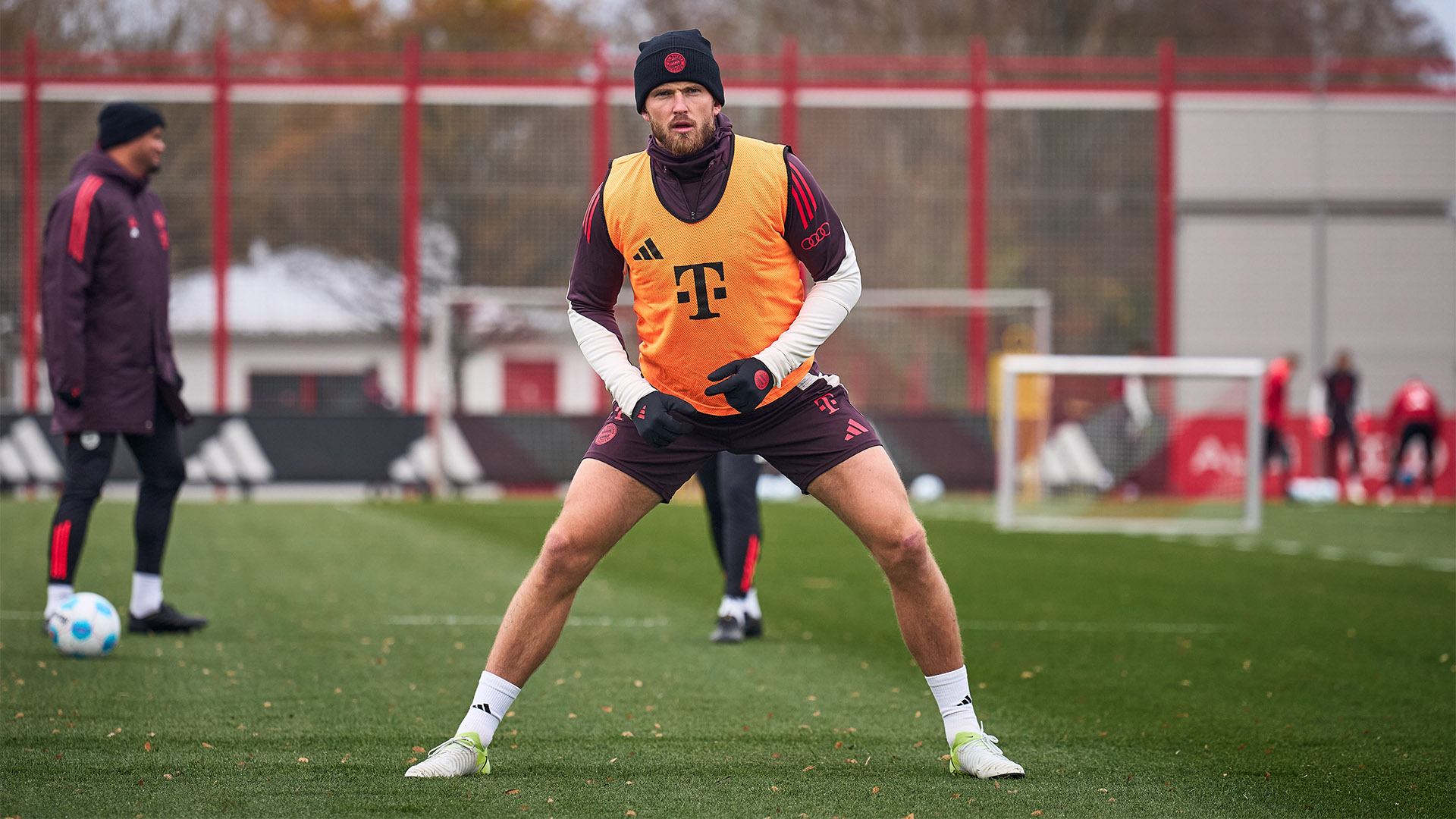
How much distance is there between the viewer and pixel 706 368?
425cm

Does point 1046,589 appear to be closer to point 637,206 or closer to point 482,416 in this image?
point 637,206

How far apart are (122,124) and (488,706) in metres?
3.74

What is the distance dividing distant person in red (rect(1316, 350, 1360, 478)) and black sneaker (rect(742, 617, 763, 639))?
653 inches

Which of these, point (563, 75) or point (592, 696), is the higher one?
point (563, 75)

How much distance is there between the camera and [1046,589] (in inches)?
367

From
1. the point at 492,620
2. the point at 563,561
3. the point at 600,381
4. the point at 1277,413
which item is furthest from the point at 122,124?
the point at 1277,413

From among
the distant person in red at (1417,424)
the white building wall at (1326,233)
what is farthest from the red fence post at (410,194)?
the distant person in red at (1417,424)

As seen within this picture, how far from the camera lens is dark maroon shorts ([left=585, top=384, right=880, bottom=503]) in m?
4.27

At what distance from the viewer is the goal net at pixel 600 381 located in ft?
66.3

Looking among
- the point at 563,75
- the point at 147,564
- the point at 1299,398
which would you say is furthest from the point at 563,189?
the point at 147,564

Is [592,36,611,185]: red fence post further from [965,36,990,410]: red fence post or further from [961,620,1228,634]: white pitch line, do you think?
[961,620,1228,634]: white pitch line

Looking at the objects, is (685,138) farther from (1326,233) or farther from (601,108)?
(1326,233)

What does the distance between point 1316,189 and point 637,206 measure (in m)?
23.0

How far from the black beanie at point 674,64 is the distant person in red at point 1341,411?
19.2 meters
